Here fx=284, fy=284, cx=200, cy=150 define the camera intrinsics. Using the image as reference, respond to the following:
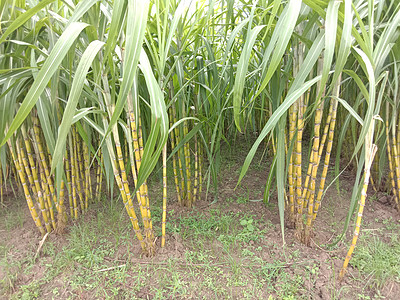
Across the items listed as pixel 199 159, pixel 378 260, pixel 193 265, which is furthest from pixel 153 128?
pixel 378 260

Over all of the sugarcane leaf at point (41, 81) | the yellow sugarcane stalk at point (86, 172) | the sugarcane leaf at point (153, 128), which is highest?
the sugarcane leaf at point (41, 81)

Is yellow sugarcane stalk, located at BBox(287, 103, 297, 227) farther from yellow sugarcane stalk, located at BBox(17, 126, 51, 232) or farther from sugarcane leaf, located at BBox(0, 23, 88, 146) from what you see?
yellow sugarcane stalk, located at BBox(17, 126, 51, 232)

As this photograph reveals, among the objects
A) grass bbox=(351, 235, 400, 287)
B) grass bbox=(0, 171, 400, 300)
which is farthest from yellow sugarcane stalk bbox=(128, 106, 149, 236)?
grass bbox=(351, 235, 400, 287)

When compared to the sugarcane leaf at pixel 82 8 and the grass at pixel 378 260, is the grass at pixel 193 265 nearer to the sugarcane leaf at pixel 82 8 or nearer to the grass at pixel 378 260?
the grass at pixel 378 260

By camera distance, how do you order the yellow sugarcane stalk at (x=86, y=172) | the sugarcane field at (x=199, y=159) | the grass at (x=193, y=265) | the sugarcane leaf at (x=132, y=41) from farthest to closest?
the yellow sugarcane stalk at (x=86, y=172) → the grass at (x=193, y=265) → the sugarcane field at (x=199, y=159) → the sugarcane leaf at (x=132, y=41)

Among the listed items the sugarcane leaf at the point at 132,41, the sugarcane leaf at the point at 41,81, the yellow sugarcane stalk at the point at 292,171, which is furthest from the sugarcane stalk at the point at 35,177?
the yellow sugarcane stalk at the point at 292,171

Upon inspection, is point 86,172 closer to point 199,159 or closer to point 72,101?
point 199,159

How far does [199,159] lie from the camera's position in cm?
130

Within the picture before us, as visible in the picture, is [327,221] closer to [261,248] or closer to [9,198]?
[261,248]

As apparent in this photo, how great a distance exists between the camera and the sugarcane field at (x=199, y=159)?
72 cm

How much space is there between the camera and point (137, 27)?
50cm

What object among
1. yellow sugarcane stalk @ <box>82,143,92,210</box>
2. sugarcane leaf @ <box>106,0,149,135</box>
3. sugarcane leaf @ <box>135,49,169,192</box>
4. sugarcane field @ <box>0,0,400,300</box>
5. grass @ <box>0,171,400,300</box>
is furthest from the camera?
yellow sugarcane stalk @ <box>82,143,92,210</box>

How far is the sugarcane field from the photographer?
723mm

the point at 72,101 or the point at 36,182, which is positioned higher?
the point at 72,101
